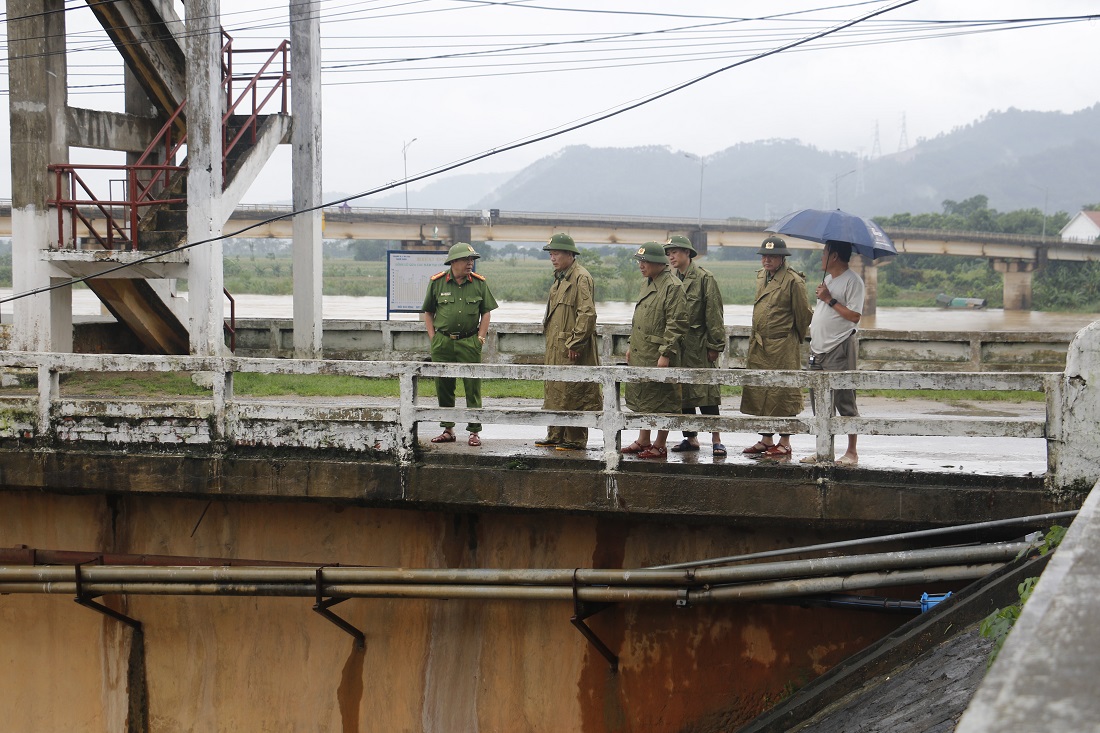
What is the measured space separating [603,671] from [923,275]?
83.2 m

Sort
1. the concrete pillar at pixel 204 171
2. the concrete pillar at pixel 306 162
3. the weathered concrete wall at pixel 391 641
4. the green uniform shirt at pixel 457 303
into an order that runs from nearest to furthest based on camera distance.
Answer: the weathered concrete wall at pixel 391 641, the green uniform shirt at pixel 457 303, the concrete pillar at pixel 204 171, the concrete pillar at pixel 306 162

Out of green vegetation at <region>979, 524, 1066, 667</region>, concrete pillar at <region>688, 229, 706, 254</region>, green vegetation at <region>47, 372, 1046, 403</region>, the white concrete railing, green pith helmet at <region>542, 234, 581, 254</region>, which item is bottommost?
green vegetation at <region>979, 524, 1066, 667</region>

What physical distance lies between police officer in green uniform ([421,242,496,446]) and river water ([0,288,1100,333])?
2824cm

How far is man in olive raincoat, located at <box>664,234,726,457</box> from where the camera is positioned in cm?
792

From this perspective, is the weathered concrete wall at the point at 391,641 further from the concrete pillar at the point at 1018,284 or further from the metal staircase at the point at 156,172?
the concrete pillar at the point at 1018,284

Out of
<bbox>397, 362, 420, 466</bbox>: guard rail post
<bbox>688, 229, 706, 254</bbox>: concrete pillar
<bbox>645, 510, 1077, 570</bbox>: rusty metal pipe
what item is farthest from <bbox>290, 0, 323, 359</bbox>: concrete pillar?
<bbox>688, 229, 706, 254</bbox>: concrete pillar

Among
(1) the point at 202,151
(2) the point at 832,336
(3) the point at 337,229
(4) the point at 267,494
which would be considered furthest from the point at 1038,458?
(3) the point at 337,229

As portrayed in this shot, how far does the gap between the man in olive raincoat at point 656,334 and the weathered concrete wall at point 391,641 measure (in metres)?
0.88

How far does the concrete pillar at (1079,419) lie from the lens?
6289mm

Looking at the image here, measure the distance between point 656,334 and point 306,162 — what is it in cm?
903

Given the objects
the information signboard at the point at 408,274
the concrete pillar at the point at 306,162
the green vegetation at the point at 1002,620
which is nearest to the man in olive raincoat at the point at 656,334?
the green vegetation at the point at 1002,620

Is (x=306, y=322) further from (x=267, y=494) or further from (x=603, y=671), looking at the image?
(x=603, y=671)

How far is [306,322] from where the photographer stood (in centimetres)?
1508

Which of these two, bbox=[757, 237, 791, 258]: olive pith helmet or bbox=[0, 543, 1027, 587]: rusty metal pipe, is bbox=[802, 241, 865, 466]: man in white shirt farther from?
bbox=[0, 543, 1027, 587]: rusty metal pipe
